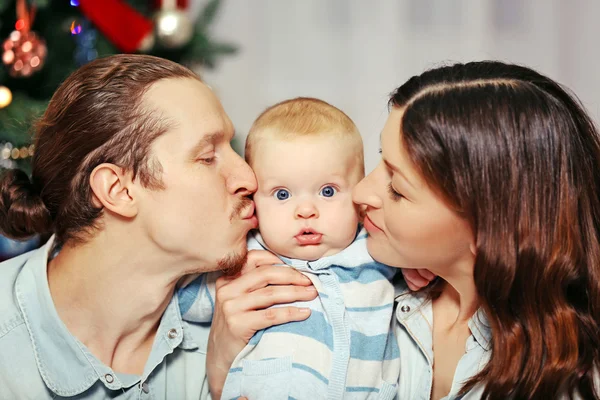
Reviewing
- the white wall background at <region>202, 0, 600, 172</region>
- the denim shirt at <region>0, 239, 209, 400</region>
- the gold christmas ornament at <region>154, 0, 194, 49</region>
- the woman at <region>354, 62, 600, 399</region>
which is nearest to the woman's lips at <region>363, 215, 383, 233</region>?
the woman at <region>354, 62, 600, 399</region>

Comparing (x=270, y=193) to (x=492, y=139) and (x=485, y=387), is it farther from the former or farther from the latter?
(x=485, y=387)

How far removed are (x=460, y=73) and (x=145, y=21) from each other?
56.3 inches

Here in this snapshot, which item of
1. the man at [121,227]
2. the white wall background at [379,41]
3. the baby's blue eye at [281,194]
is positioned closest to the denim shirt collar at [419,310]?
the man at [121,227]

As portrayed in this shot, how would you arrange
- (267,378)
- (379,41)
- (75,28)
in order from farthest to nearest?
(379,41) < (75,28) < (267,378)

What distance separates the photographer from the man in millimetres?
1547

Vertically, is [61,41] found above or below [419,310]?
above

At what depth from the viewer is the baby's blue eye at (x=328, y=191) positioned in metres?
1.59

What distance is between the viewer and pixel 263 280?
1.61 meters

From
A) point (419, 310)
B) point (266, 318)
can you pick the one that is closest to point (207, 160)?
point (266, 318)

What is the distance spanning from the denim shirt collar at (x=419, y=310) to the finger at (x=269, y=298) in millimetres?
231

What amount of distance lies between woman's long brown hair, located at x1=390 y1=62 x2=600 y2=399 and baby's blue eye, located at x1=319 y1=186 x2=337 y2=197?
0.81 ft

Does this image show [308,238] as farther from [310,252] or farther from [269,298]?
[269,298]

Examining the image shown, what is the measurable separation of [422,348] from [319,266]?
0.32 m

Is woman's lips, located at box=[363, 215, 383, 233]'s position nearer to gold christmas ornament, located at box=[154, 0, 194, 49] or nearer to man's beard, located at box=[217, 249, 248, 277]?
man's beard, located at box=[217, 249, 248, 277]
